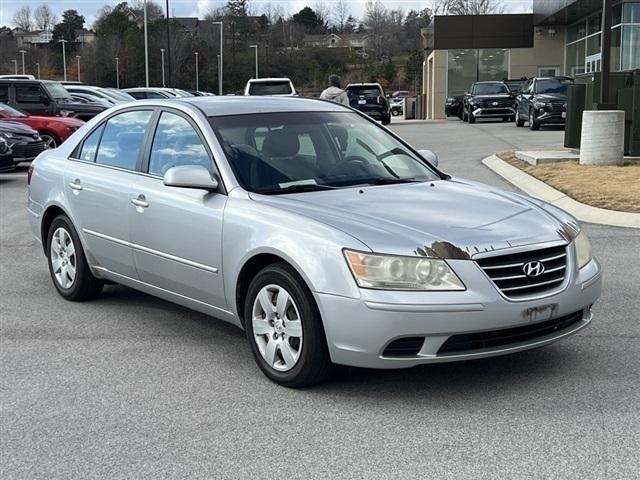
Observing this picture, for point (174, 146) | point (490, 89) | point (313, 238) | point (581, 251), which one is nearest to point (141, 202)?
point (174, 146)

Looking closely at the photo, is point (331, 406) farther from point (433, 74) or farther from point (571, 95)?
point (433, 74)

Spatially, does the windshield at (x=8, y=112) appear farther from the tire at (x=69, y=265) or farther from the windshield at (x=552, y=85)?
the windshield at (x=552, y=85)

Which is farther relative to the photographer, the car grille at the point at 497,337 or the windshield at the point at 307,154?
the windshield at the point at 307,154

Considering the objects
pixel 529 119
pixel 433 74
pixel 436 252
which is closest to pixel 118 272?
pixel 436 252

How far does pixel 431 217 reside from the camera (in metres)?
4.69

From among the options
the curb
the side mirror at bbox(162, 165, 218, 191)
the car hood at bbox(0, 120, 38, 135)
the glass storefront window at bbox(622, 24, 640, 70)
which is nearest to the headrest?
the side mirror at bbox(162, 165, 218, 191)

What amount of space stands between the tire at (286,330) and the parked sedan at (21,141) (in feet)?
44.1

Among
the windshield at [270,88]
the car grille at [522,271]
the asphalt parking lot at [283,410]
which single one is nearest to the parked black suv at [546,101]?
the windshield at [270,88]

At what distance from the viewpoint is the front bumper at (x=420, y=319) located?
4.20 m

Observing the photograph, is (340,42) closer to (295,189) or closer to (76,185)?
(76,185)

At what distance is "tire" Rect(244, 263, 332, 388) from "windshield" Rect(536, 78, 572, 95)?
2277 cm

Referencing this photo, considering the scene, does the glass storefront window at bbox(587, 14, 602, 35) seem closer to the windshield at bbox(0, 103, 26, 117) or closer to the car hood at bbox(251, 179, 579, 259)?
the windshield at bbox(0, 103, 26, 117)

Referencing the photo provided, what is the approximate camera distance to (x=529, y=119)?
27.0 m

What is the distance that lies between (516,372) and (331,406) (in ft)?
3.80
